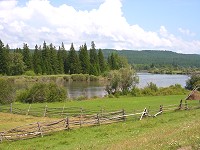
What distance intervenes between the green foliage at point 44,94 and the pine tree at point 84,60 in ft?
227

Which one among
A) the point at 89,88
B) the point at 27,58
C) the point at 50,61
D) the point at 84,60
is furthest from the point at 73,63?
the point at 89,88

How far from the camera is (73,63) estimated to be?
443ft

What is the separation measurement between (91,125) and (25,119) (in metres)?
11.6

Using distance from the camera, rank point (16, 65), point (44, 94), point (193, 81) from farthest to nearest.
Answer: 1. point (16, 65)
2. point (193, 81)
3. point (44, 94)

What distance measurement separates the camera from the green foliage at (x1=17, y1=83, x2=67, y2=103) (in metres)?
63.1

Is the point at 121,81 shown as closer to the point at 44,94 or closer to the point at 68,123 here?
the point at 44,94

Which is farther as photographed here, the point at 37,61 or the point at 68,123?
the point at 37,61

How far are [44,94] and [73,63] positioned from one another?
72.4 meters

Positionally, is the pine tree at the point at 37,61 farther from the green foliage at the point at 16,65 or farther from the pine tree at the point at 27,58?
the green foliage at the point at 16,65

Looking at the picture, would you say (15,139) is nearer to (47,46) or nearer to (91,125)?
(91,125)

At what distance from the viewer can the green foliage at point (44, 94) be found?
207ft

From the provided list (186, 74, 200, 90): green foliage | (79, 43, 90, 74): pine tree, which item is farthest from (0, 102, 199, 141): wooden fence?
(79, 43, 90, 74): pine tree

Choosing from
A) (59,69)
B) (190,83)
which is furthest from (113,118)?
(59,69)

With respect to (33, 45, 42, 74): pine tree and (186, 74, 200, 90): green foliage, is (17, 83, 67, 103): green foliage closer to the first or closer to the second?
(186, 74, 200, 90): green foliage
